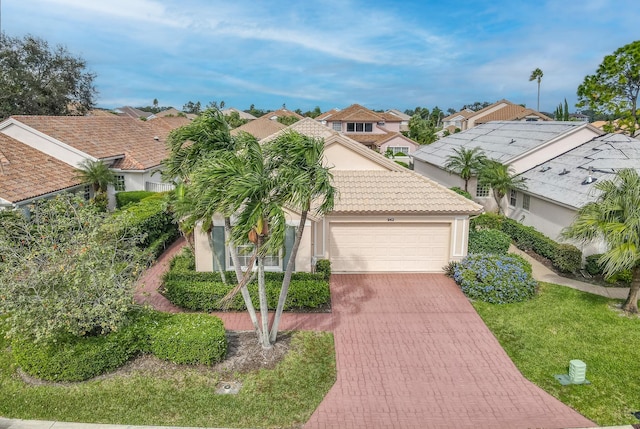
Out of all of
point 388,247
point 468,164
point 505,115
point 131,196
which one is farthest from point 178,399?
point 505,115

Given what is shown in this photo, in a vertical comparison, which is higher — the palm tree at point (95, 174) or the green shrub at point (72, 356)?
the palm tree at point (95, 174)

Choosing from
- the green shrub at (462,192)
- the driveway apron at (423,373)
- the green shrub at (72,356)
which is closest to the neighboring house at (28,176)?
the green shrub at (72,356)

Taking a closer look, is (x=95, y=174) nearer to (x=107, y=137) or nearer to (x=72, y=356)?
(x=107, y=137)

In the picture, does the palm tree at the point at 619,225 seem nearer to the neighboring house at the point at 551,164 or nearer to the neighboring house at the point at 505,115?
the neighboring house at the point at 551,164

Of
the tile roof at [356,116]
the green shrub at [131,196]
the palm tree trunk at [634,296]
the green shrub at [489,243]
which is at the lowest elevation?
the palm tree trunk at [634,296]

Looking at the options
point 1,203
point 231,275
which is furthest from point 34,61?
point 231,275

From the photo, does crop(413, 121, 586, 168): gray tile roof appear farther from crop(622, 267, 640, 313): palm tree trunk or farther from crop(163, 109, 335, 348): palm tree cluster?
crop(163, 109, 335, 348): palm tree cluster

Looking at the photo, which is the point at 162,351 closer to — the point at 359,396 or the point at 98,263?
the point at 98,263

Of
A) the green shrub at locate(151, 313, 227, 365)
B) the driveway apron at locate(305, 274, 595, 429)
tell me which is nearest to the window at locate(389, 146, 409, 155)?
the driveway apron at locate(305, 274, 595, 429)

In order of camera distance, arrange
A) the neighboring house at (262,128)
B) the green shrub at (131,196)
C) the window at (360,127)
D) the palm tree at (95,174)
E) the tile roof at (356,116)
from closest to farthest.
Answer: the palm tree at (95,174)
the green shrub at (131,196)
the neighboring house at (262,128)
the tile roof at (356,116)
the window at (360,127)
